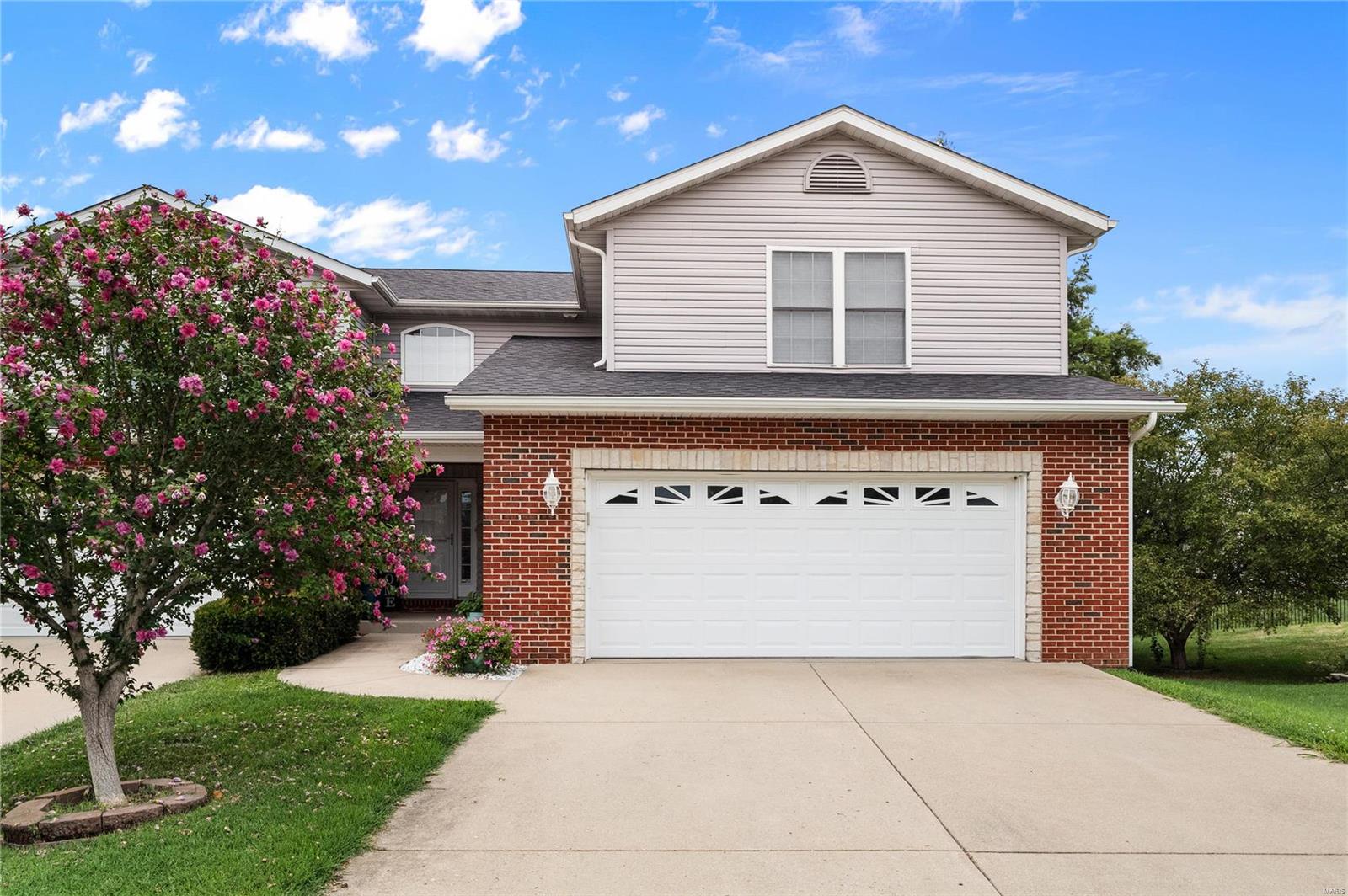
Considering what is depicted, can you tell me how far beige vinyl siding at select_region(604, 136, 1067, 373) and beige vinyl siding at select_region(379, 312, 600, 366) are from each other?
5211mm

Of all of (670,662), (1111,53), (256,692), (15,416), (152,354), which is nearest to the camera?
(15,416)

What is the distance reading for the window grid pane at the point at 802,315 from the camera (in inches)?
463

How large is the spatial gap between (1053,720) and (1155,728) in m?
0.79

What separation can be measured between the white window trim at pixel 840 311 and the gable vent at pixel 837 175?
30.7 inches

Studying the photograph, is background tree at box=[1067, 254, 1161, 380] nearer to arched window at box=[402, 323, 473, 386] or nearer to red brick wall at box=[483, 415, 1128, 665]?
red brick wall at box=[483, 415, 1128, 665]

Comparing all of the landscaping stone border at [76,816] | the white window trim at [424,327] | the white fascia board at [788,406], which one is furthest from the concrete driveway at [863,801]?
the white window trim at [424,327]

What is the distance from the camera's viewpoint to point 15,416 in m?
5.06

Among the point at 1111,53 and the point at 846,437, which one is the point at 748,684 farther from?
the point at 1111,53

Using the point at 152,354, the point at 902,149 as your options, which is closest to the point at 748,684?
the point at 152,354

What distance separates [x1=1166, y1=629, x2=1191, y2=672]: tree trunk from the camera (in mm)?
14219

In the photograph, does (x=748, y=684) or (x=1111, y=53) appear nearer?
(x=748, y=684)

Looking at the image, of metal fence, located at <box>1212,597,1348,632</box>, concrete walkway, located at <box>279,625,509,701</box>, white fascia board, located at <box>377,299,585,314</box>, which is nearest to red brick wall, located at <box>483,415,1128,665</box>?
concrete walkway, located at <box>279,625,509,701</box>

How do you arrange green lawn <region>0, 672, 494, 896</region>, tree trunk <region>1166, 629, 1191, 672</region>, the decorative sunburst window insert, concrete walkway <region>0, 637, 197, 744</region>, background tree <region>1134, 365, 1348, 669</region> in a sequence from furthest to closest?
tree trunk <region>1166, 629, 1191, 672</region> → background tree <region>1134, 365, 1348, 669</region> → the decorative sunburst window insert → concrete walkway <region>0, 637, 197, 744</region> → green lawn <region>0, 672, 494, 896</region>

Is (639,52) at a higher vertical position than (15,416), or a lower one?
higher
